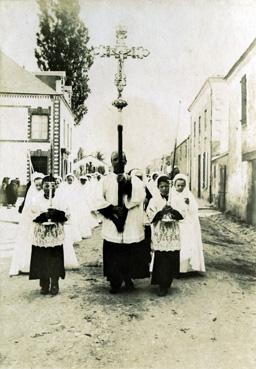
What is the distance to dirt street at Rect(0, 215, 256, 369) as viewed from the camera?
264cm

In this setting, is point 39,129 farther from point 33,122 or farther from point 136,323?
point 136,323

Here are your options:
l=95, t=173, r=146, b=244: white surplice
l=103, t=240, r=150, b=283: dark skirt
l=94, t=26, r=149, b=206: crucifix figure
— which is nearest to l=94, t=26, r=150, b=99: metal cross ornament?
l=94, t=26, r=149, b=206: crucifix figure

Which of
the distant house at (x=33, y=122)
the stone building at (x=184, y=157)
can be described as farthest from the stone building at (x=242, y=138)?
the distant house at (x=33, y=122)

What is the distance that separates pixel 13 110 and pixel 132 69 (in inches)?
40.6

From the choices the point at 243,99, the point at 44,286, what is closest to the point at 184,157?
the point at 243,99

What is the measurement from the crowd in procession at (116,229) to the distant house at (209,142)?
622 millimetres

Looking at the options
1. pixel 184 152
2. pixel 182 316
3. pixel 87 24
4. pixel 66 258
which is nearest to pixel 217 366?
pixel 182 316

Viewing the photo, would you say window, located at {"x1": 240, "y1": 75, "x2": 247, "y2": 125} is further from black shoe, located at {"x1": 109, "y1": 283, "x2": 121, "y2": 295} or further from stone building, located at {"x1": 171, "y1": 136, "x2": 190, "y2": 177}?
black shoe, located at {"x1": 109, "y1": 283, "x2": 121, "y2": 295}

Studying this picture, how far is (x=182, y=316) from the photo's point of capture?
3.07 metres

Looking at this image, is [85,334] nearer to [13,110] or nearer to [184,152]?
[13,110]

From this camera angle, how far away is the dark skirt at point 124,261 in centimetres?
365

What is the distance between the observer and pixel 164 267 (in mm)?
3615

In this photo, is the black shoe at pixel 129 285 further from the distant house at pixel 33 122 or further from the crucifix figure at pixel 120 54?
the distant house at pixel 33 122

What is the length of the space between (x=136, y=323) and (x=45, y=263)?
3.25 feet
